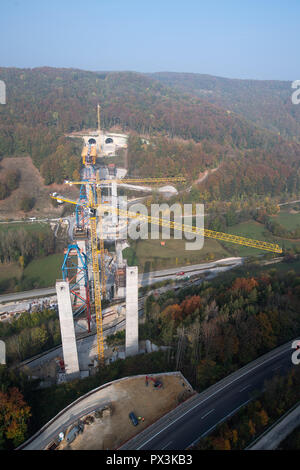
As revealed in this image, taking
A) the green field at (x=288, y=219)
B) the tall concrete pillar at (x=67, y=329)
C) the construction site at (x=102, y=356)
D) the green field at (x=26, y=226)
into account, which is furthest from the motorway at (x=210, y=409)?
the green field at (x=288, y=219)

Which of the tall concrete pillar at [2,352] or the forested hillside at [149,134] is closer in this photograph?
the tall concrete pillar at [2,352]

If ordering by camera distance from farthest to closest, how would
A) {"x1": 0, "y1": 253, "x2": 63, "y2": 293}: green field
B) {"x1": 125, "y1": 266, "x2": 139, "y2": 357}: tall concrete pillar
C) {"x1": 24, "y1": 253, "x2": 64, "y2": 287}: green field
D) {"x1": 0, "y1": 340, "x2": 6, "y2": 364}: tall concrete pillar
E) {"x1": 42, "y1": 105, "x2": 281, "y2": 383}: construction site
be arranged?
{"x1": 24, "y1": 253, "x2": 64, "y2": 287}: green field
{"x1": 0, "y1": 253, "x2": 63, "y2": 293}: green field
{"x1": 0, "y1": 340, "x2": 6, "y2": 364}: tall concrete pillar
{"x1": 42, "y1": 105, "x2": 281, "y2": 383}: construction site
{"x1": 125, "y1": 266, "x2": 139, "y2": 357}: tall concrete pillar

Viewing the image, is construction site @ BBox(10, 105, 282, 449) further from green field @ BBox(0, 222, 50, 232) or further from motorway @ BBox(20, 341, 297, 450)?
green field @ BBox(0, 222, 50, 232)

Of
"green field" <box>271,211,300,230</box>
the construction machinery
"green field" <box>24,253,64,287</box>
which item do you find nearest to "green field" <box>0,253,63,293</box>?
"green field" <box>24,253,64,287</box>

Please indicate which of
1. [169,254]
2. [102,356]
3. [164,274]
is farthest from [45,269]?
[102,356]

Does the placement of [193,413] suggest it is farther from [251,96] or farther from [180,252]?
[251,96]

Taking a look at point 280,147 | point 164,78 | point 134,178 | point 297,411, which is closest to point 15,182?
point 134,178

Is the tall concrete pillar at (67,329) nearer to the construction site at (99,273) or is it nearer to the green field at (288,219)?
the construction site at (99,273)
